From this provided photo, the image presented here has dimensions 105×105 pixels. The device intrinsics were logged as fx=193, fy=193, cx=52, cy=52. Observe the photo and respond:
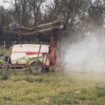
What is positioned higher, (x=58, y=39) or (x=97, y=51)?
(x=58, y=39)

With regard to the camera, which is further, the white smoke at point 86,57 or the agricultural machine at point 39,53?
the white smoke at point 86,57

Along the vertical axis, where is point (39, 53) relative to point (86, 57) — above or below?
above

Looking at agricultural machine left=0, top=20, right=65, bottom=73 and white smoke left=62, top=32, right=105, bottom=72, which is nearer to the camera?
agricultural machine left=0, top=20, right=65, bottom=73

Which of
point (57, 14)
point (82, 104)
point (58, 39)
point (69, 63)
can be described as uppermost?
point (57, 14)

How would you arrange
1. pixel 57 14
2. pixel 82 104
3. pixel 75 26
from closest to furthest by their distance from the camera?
pixel 82 104 < pixel 75 26 < pixel 57 14

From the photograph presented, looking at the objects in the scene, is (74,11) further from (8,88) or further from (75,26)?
(8,88)

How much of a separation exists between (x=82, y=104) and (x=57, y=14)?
21.7 metres

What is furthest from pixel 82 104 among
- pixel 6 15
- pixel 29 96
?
pixel 6 15

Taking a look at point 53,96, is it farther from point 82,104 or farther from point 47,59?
point 47,59

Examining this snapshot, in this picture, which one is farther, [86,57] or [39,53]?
[86,57]

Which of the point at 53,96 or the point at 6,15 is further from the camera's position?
the point at 6,15

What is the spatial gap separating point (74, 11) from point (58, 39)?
51.3ft

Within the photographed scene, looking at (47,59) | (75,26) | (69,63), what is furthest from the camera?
(75,26)

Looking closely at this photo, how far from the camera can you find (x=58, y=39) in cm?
1162
